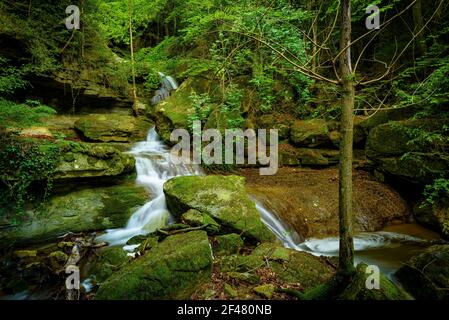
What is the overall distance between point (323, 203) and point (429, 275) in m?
3.76

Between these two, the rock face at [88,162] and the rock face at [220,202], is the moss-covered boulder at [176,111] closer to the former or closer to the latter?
the rock face at [88,162]

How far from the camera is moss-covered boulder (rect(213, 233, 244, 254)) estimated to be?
5094 mm

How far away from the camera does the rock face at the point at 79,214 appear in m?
6.11

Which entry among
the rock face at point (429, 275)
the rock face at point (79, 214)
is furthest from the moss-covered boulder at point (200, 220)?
the rock face at point (429, 275)

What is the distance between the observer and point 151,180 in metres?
8.91

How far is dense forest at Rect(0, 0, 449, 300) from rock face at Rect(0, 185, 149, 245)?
0.12ft

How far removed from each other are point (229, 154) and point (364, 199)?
489 cm

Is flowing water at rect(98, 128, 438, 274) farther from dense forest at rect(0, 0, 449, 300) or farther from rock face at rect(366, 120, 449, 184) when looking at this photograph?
rock face at rect(366, 120, 449, 184)

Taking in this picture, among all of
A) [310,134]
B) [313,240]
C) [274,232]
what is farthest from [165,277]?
[310,134]

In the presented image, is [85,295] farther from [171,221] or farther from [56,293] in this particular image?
[171,221]

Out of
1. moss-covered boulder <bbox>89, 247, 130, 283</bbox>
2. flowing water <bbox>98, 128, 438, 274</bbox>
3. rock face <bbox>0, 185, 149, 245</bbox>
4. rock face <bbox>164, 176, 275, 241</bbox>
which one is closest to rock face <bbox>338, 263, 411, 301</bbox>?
flowing water <bbox>98, 128, 438, 274</bbox>

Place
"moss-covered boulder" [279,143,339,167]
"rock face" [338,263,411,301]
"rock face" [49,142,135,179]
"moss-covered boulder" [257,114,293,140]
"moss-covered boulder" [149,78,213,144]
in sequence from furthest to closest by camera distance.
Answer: "moss-covered boulder" [149,78,213,144] < "moss-covered boulder" [257,114,293,140] < "moss-covered boulder" [279,143,339,167] < "rock face" [49,142,135,179] < "rock face" [338,263,411,301]

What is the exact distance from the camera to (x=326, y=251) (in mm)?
6066

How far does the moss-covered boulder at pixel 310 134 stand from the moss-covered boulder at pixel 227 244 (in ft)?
21.4
